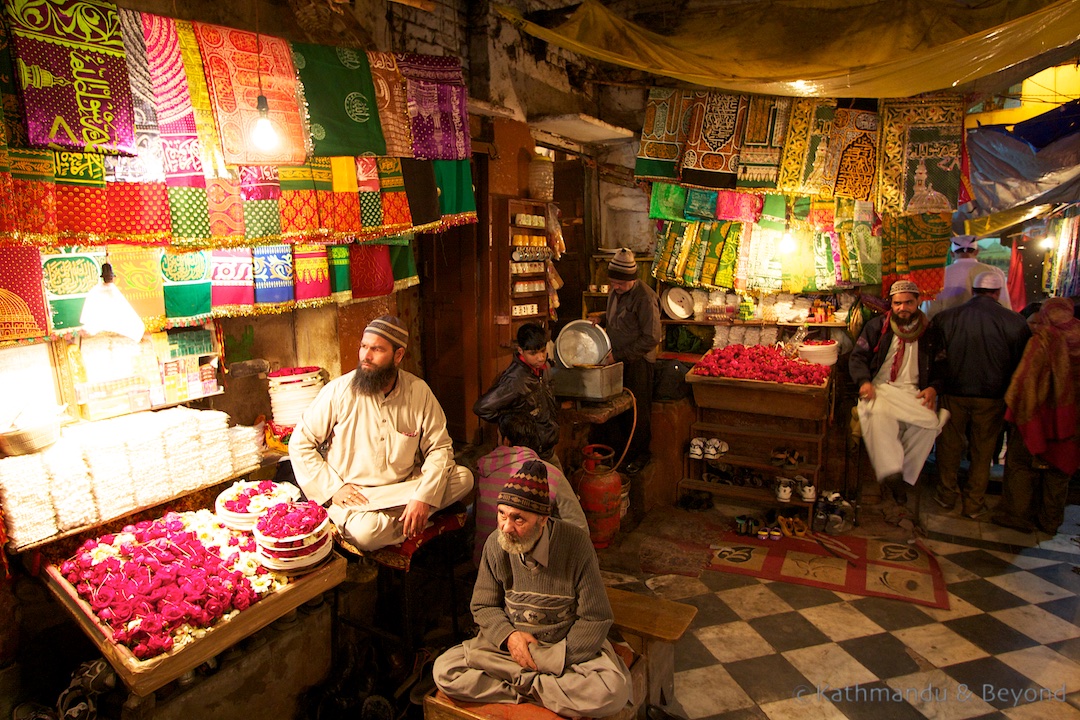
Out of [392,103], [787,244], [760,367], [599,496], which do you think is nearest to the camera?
[392,103]

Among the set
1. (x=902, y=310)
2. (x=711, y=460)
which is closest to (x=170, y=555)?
(x=711, y=460)

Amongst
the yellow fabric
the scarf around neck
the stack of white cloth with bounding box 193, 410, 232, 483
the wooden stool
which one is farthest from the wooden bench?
Result: the yellow fabric

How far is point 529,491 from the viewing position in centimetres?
288

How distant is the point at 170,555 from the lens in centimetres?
320

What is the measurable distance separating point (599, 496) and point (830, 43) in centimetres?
488

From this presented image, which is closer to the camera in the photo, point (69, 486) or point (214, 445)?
point (69, 486)

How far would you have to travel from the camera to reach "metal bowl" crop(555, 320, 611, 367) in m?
5.83

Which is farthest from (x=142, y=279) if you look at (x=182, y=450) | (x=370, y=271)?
(x=370, y=271)

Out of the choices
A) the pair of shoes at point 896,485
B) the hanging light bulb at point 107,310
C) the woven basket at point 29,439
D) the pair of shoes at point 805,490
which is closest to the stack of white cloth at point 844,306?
the pair of shoes at point 896,485

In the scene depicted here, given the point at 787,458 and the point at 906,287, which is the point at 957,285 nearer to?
the point at 906,287

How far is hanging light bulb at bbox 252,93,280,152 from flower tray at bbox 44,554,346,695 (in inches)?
90.3

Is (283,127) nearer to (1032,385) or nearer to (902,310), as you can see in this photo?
(902,310)

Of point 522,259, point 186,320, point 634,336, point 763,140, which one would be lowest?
point 634,336

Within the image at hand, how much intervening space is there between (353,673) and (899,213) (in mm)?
6575
